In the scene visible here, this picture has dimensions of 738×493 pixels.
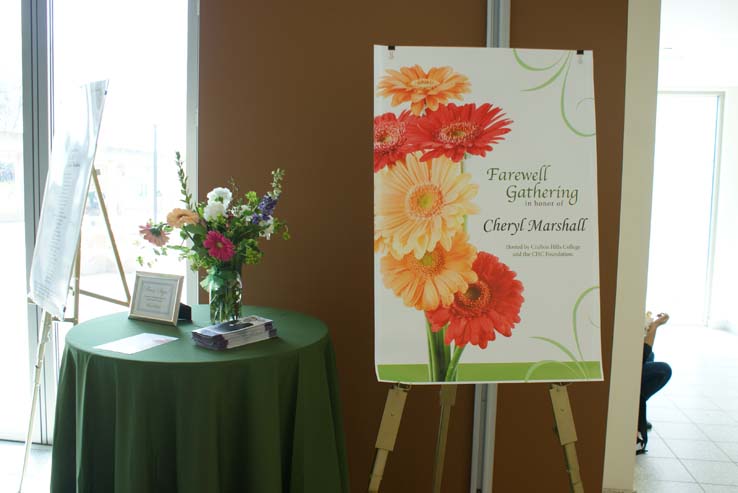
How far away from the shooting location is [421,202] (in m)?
1.63

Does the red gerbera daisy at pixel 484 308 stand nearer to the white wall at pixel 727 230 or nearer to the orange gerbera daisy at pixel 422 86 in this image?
the orange gerbera daisy at pixel 422 86

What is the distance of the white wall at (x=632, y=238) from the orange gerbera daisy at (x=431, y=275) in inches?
43.8

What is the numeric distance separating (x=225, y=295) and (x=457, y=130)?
958 mm

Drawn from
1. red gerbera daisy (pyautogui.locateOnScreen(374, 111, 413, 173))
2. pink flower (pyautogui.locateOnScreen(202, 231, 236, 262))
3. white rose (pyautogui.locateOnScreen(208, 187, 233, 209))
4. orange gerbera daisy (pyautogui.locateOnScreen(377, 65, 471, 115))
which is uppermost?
orange gerbera daisy (pyautogui.locateOnScreen(377, 65, 471, 115))

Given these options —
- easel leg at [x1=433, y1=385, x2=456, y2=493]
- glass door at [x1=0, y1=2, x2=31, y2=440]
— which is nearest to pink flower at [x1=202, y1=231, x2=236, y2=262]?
easel leg at [x1=433, y1=385, x2=456, y2=493]

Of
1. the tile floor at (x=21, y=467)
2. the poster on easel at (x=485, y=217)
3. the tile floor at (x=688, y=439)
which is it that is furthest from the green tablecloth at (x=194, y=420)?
the tile floor at (x=688, y=439)

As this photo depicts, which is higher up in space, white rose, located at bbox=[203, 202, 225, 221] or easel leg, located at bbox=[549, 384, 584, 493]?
Answer: white rose, located at bbox=[203, 202, 225, 221]

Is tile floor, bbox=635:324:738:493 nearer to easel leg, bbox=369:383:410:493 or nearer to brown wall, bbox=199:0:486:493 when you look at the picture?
brown wall, bbox=199:0:486:493

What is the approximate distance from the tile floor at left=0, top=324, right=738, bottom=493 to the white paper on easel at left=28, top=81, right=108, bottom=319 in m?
1.10

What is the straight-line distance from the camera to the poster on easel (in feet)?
5.33

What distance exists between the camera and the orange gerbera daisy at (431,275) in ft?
5.32

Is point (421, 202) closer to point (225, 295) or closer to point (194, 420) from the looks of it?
point (225, 295)

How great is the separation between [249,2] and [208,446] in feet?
6.07

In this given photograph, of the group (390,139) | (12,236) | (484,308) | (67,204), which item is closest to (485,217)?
(484,308)
